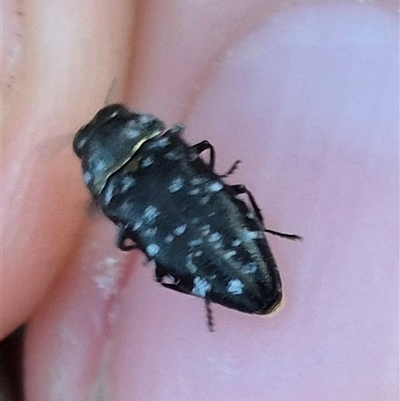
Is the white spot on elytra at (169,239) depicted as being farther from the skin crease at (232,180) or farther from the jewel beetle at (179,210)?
the skin crease at (232,180)

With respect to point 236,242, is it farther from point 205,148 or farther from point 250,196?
point 205,148

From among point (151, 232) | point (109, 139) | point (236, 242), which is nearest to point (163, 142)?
point (109, 139)

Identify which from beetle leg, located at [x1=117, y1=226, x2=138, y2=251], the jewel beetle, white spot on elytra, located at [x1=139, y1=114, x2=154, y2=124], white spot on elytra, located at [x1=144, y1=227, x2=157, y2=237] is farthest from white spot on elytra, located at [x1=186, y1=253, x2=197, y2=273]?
white spot on elytra, located at [x1=139, y1=114, x2=154, y2=124]

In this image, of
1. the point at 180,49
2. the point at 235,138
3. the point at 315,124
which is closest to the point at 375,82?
the point at 315,124

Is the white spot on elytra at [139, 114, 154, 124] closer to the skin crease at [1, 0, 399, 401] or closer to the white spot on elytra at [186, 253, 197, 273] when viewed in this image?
the skin crease at [1, 0, 399, 401]

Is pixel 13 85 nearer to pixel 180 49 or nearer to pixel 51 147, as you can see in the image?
pixel 51 147

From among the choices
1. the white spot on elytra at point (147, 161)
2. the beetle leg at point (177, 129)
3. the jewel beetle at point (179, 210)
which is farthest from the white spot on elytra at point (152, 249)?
the beetle leg at point (177, 129)
